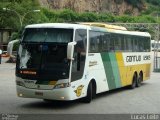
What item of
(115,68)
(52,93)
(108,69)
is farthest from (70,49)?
(115,68)

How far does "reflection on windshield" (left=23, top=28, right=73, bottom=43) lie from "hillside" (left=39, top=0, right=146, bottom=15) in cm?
12299

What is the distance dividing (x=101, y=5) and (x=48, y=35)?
146 m

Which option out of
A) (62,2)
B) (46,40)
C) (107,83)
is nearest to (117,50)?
(107,83)

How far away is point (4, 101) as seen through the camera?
55.3 ft

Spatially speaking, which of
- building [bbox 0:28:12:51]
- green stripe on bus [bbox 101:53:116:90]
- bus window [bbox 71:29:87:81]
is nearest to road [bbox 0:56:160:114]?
green stripe on bus [bbox 101:53:116:90]

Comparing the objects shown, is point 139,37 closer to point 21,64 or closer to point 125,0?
point 21,64

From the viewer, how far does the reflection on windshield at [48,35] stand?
15602 millimetres

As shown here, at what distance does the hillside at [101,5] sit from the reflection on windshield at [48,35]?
12299 cm

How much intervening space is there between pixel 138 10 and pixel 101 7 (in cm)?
1657

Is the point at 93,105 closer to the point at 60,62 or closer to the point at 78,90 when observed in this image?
the point at 78,90

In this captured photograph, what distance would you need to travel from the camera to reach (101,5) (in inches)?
6309

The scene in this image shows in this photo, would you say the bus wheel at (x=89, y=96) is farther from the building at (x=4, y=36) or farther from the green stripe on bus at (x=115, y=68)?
the building at (x=4, y=36)

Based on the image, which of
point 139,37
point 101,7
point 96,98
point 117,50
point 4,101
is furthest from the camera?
point 101,7

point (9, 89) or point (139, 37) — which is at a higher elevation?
point (139, 37)
